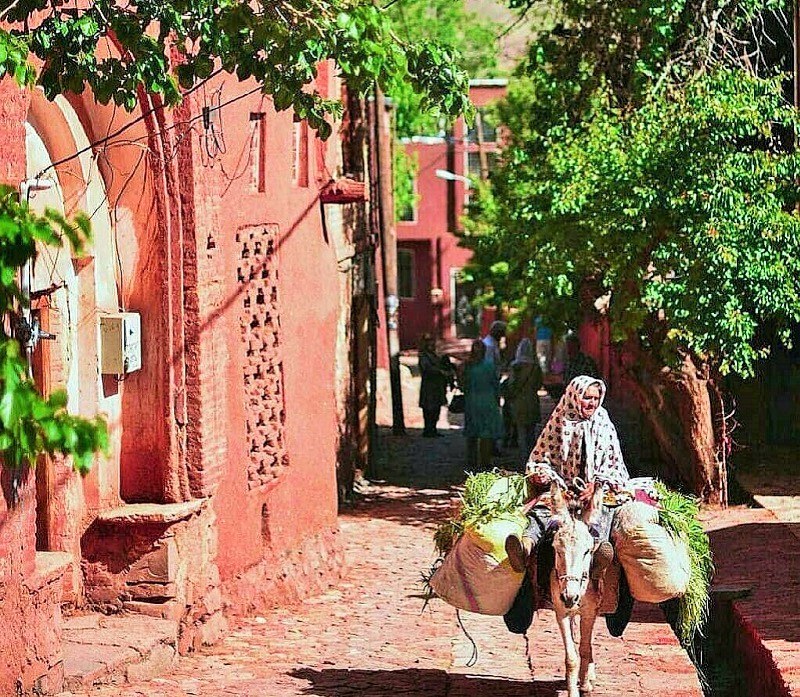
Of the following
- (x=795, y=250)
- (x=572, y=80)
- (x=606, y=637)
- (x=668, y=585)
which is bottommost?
(x=606, y=637)

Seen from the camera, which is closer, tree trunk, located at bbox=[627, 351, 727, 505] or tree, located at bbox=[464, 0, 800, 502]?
tree, located at bbox=[464, 0, 800, 502]

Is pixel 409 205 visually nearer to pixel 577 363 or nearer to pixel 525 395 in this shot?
pixel 525 395

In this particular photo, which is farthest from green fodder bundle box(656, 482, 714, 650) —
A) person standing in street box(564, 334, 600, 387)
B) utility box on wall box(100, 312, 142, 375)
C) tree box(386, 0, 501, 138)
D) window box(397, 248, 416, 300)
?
window box(397, 248, 416, 300)

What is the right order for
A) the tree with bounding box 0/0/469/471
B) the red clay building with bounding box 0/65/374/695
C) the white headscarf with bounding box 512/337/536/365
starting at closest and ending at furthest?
the tree with bounding box 0/0/469/471 < the red clay building with bounding box 0/65/374/695 < the white headscarf with bounding box 512/337/536/365

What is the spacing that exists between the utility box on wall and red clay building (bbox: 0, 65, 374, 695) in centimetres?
4

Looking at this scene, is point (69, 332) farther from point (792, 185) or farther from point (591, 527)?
point (792, 185)

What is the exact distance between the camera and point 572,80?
1939 cm

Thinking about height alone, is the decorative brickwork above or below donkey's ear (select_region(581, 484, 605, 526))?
above

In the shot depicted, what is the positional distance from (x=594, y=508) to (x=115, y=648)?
311 centimetres

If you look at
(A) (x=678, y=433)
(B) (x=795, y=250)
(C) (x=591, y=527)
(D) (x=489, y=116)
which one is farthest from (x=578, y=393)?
(D) (x=489, y=116)

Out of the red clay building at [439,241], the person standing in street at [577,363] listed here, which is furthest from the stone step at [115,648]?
the red clay building at [439,241]

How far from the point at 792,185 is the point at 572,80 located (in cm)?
379

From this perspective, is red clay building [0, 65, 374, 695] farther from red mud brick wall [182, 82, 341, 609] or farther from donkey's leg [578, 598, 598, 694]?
donkey's leg [578, 598, 598, 694]

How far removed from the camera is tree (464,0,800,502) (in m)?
16.1
